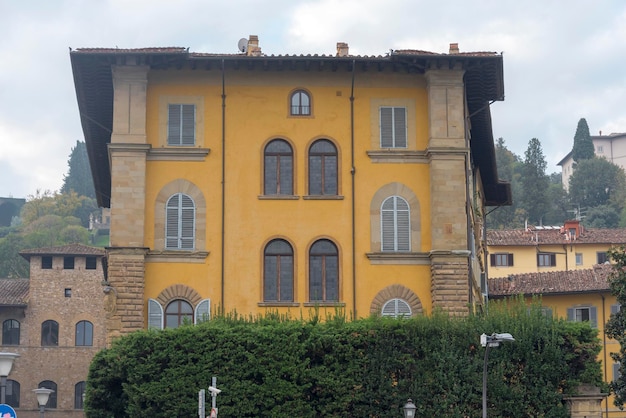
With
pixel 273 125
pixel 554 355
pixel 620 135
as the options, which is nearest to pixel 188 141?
pixel 273 125

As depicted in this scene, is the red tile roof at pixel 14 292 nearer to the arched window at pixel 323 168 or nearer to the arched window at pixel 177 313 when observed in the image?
the arched window at pixel 177 313

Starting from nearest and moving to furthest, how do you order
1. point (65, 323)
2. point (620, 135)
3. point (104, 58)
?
point (104, 58) → point (65, 323) → point (620, 135)

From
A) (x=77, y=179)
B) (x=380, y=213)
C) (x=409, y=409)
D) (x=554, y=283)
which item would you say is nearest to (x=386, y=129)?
(x=380, y=213)

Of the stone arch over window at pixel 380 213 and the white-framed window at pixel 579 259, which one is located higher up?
the white-framed window at pixel 579 259

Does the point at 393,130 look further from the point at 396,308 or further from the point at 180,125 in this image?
the point at 180,125

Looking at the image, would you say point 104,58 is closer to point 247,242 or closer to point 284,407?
point 247,242

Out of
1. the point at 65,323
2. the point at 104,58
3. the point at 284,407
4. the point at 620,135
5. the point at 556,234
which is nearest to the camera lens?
the point at 284,407

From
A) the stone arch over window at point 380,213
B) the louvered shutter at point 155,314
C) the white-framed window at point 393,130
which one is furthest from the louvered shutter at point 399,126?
the louvered shutter at point 155,314

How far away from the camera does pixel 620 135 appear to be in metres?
175

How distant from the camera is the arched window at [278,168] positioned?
4165 cm

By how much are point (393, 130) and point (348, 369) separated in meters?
9.15

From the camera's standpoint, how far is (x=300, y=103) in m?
42.2

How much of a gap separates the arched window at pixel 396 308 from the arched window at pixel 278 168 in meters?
4.90

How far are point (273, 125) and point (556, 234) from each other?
2461 inches
